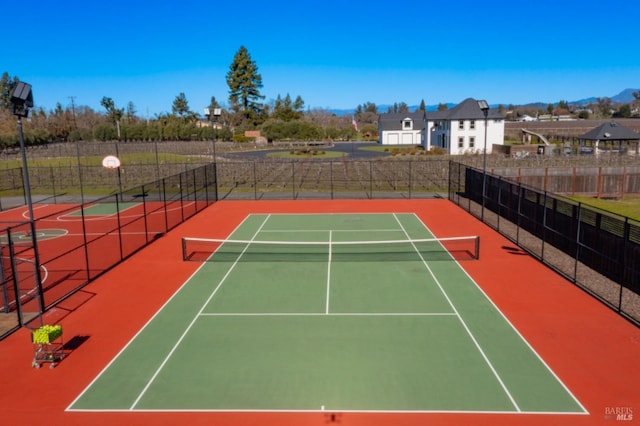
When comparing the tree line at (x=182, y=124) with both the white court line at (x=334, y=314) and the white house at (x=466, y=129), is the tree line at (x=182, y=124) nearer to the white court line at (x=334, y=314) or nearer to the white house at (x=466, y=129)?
the white house at (x=466, y=129)

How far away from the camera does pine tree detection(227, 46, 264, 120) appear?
117 meters

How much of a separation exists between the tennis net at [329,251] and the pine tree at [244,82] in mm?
99363

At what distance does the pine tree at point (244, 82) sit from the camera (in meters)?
117

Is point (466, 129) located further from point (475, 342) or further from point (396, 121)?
point (475, 342)

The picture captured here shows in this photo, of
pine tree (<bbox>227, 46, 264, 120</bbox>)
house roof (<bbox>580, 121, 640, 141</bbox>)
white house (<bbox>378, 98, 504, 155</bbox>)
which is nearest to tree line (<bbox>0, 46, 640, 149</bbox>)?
pine tree (<bbox>227, 46, 264, 120</bbox>)

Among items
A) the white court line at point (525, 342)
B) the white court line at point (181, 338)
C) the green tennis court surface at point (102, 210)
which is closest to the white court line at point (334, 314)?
the white court line at point (181, 338)

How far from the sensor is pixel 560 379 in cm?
1005

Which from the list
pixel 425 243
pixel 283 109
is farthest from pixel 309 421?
pixel 283 109

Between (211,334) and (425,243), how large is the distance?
11.8 metres

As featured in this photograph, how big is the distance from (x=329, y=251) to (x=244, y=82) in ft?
342

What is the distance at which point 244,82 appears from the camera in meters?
117

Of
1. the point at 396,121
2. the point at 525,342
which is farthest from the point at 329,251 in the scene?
the point at 396,121

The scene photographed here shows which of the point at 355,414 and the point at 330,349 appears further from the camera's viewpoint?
the point at 330,349

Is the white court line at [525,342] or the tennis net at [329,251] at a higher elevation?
the tennis net at [329,251]
